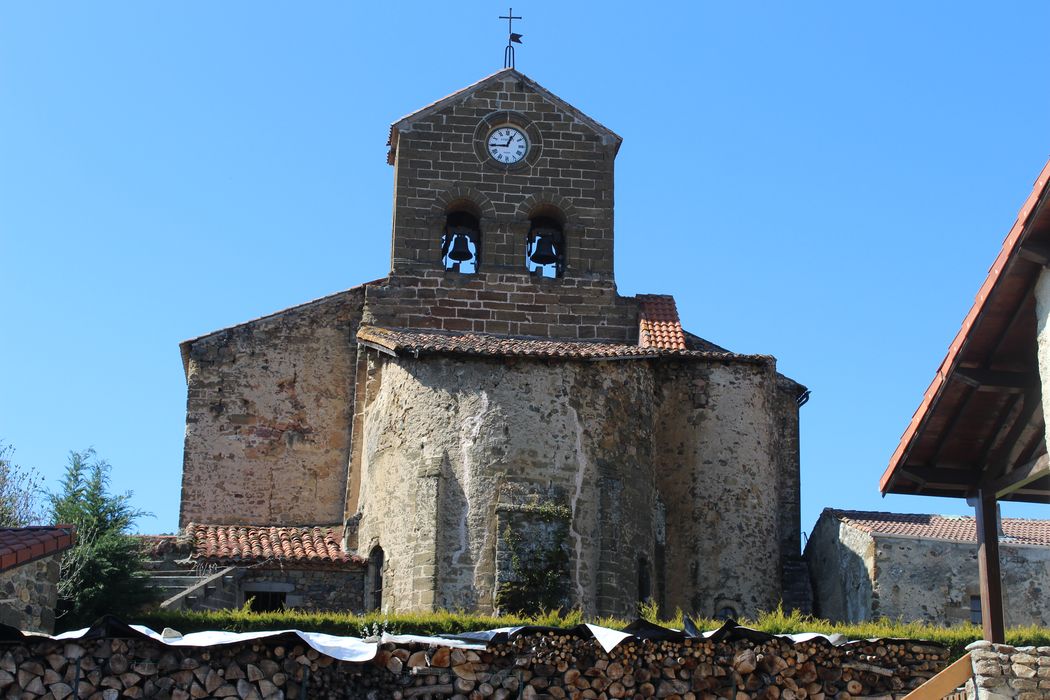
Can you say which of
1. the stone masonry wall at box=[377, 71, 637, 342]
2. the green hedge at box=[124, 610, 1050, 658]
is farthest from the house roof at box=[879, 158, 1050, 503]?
the stone masonry wall at box=[377, 71, 637, 342]

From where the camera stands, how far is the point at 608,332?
1309 inches

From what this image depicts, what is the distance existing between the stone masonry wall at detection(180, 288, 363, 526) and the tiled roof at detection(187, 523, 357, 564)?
2.18 feet

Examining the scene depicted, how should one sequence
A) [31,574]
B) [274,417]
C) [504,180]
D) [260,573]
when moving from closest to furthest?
[31,574]
[260,573]
[274,417]
[504,180]

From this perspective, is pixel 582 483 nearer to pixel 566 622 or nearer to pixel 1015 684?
pixel 566 622

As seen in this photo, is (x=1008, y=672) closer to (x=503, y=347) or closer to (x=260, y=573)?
(x=503, y=347)

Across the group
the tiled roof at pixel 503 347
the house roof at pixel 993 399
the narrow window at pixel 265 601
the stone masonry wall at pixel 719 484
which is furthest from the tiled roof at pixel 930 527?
the house roof at pixel 993 399

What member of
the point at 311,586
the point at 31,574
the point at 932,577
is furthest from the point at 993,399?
the point at 311,586

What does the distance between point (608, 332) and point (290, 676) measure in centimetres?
1618

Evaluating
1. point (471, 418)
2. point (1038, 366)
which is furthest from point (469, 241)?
point (1038, 366)

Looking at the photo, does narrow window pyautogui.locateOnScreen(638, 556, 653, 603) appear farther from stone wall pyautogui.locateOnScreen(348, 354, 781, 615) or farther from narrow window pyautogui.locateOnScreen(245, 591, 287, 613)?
narrow window pyautogui.locateOnScreen(245, 591, 287, 613)

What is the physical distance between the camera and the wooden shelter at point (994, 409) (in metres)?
15.2

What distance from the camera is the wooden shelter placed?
15.2 m

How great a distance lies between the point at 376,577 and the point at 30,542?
934 cm

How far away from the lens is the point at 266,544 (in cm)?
3016
